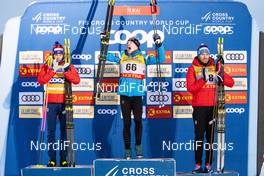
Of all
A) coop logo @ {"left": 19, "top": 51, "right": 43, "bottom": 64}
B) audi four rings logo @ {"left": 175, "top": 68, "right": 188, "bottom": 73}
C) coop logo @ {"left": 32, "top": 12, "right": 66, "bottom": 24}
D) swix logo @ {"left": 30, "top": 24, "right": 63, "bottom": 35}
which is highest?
coop logo @ {"left": 32, "top": 12, "right": 66, "bottom": 24}

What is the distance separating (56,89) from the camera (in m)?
5.82

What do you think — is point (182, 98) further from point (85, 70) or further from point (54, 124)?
point (54, 124)

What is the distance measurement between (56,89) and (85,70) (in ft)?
2.38

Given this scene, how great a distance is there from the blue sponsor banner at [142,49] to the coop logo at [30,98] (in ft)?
0.19

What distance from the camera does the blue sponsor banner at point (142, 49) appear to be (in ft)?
20.7

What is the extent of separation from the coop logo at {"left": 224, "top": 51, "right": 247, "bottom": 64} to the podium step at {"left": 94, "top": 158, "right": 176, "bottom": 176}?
71.4 inches

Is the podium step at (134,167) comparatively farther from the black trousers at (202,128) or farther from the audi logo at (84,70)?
the audi logo at (84,70)

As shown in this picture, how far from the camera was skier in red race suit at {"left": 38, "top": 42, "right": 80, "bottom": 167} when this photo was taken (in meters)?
5.73

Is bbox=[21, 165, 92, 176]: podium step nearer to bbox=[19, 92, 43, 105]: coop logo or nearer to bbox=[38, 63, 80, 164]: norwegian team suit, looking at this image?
bbox=[38, 63, 80, 164]: norwegian team suit

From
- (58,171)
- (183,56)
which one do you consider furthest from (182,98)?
(58,171)

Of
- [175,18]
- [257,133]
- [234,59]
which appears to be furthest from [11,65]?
[257,133]

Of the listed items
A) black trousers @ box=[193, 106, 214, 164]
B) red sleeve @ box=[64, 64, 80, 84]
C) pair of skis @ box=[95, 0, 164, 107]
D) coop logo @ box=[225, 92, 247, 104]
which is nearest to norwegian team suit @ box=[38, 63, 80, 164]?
red sleeve @ box=[64, 64, 80, 84]

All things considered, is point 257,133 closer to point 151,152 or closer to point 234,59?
point 234,59

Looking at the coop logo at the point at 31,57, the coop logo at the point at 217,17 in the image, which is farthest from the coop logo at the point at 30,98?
the coop logo at the point at 217,17
